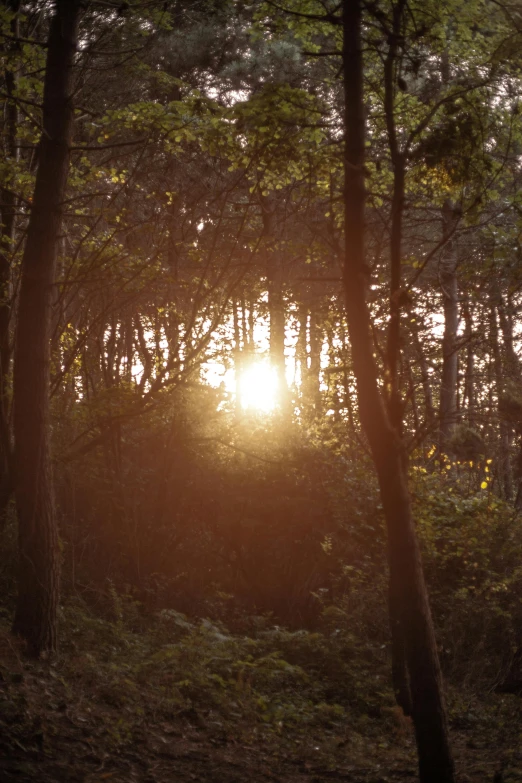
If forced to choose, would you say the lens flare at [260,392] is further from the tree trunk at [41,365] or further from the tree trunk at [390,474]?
the tree trunk at [390,474]

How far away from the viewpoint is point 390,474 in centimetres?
571

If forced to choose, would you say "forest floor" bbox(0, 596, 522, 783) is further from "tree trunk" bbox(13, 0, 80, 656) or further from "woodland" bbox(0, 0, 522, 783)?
"tree trunk" bbox(13, 0, 80, 656)

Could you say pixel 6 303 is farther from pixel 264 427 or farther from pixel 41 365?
pixel 264 427

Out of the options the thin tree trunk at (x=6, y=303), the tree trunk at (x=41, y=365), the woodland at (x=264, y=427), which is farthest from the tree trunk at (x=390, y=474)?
the thin tree trunk at (x=6, y=303)

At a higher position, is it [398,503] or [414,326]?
[414,326]

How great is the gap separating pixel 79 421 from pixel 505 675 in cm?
647

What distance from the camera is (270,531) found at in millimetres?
13648

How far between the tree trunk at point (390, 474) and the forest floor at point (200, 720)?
1.26 meters

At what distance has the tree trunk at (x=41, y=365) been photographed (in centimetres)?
796

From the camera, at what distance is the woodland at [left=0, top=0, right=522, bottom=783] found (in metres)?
6.02

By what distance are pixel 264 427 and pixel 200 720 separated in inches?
250

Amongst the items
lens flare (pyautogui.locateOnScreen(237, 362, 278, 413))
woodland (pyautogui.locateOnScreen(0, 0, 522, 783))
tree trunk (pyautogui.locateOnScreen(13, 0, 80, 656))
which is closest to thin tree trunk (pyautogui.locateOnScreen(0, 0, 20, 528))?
woodland (pyautogui.locateOnScreen(0, 0, 522, 783))

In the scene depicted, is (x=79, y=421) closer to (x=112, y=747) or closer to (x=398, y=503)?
(x=112, y=747)

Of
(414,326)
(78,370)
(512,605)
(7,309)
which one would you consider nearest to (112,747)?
(414,326)
